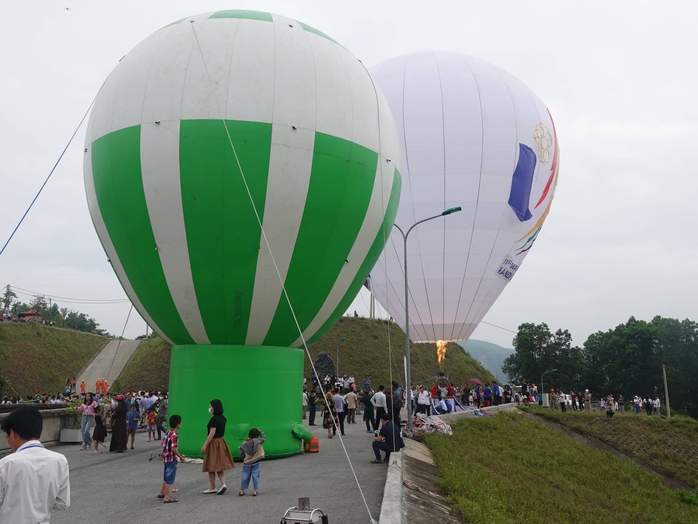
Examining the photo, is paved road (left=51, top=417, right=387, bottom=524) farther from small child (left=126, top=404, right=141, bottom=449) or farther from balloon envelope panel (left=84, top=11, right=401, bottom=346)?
balloon envelope panel (left=84, top=11, right=401, bottom=346)

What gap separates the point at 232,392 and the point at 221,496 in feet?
10.0

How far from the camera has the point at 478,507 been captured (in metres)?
9.37

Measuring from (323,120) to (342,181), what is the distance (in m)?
1.18

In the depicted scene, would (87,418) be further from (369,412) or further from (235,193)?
(235,193)

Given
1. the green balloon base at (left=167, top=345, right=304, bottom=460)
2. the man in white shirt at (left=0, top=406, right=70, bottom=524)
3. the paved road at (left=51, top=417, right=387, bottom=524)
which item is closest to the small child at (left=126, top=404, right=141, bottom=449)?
the paved road at (left=51, top=417, right=387, bottom=524)

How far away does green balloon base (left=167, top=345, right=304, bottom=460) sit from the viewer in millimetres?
11977

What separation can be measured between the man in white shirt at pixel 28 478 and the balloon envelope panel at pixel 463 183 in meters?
22.8

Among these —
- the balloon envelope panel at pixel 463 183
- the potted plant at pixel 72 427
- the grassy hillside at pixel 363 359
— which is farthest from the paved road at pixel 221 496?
the grassy hillside at pixel 363 359

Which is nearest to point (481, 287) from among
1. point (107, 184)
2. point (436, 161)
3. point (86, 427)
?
point (436, 161)

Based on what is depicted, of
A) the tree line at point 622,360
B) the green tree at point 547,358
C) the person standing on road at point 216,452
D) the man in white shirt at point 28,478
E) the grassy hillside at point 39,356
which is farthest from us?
the green tree at point 547,358

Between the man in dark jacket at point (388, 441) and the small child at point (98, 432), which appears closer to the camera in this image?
the man in dark jacket at point (388, 441)

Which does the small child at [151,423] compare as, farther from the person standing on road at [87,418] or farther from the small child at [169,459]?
the small child at [169,459]

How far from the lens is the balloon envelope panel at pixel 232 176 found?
11117mm

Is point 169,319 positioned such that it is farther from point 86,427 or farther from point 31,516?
point 31,516
